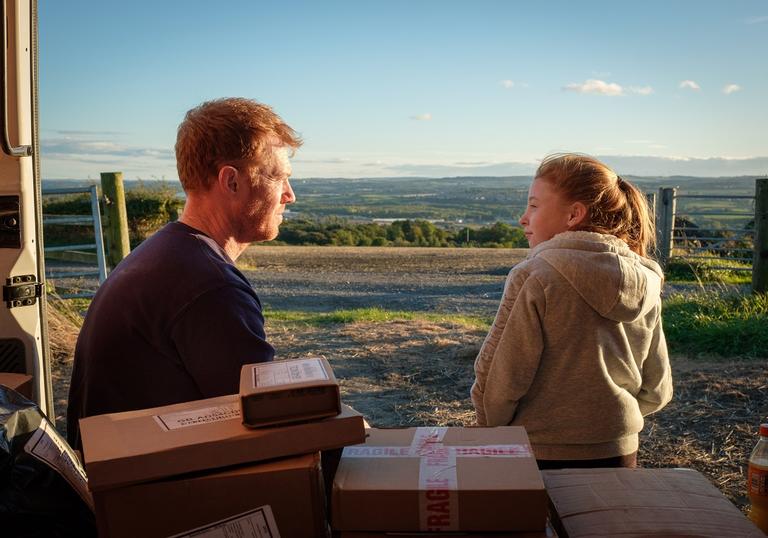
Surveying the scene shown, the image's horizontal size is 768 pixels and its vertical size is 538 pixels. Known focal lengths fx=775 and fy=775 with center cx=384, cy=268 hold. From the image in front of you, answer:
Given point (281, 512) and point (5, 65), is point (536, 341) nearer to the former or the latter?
point (281, 512)

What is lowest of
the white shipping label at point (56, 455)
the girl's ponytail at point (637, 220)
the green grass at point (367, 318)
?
the green grass at point (367, 318)

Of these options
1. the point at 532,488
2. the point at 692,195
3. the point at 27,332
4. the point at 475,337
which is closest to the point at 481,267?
the point at 692,195

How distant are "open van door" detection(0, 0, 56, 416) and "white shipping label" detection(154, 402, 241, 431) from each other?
1.59 metres

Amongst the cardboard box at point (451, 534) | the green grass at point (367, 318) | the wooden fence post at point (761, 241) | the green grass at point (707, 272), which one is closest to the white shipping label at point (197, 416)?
the cardboard box at point (451, 534)

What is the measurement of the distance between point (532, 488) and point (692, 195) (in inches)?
594

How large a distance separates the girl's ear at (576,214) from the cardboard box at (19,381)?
2.12 metres

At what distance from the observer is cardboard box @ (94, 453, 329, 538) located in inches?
63.5

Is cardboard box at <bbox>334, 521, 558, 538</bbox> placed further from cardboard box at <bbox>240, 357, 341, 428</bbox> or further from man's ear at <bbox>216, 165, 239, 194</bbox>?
man's ear at <bbox>216, 165, 239, 194</bbox>

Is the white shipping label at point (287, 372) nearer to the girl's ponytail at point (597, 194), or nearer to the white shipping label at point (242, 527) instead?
the white shipping label at point (242, 527)

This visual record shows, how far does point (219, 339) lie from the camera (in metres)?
2.17

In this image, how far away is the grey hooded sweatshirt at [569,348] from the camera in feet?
8.45

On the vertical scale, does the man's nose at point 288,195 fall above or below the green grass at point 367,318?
above

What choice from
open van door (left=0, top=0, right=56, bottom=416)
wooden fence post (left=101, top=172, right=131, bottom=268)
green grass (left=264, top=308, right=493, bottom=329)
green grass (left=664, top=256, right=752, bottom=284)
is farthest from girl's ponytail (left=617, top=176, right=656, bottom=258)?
green grass (left=664, top=256, right=752, bottom=284)

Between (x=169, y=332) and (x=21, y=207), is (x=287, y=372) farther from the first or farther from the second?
(x=21, y=207)
